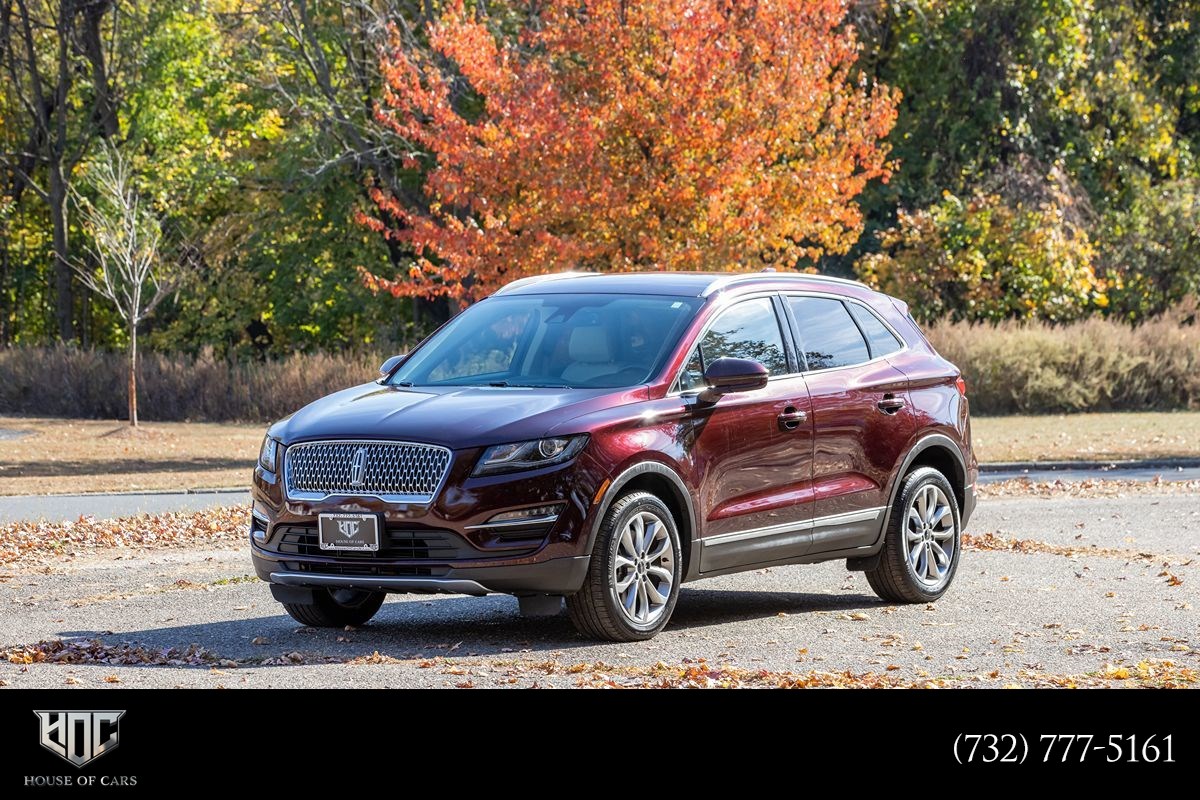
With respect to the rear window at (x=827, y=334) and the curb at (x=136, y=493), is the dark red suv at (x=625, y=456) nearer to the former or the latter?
the rear window at (x=827, y=334)

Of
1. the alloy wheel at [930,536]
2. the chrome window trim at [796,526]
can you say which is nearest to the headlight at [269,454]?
the chrome window trim at [796,526]

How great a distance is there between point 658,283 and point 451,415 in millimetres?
1810

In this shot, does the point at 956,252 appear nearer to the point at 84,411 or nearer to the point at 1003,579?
the point at 84,411

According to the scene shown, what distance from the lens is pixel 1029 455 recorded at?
2494 centimetres

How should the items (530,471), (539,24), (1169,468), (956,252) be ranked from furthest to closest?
(956,252) < (539,24) < (1169,468) < (530,471)

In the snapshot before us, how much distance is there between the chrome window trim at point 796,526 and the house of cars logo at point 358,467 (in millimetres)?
1789

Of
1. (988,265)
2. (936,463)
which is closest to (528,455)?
(936,463)

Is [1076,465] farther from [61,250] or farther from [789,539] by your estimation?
[61,250]

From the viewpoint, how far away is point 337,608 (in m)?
10.2

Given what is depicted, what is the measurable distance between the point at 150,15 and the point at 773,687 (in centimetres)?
4133

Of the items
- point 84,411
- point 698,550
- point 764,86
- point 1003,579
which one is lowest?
point 84,411

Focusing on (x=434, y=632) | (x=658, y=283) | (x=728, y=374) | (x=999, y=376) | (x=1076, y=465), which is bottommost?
(x=999, y=376)

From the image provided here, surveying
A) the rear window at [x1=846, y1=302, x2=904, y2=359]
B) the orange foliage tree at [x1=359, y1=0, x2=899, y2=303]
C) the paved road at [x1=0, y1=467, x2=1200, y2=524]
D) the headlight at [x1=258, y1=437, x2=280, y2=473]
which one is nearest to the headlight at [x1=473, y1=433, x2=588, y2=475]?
the headlight at [x1=258, y1=437, x2=280, y2=473]
